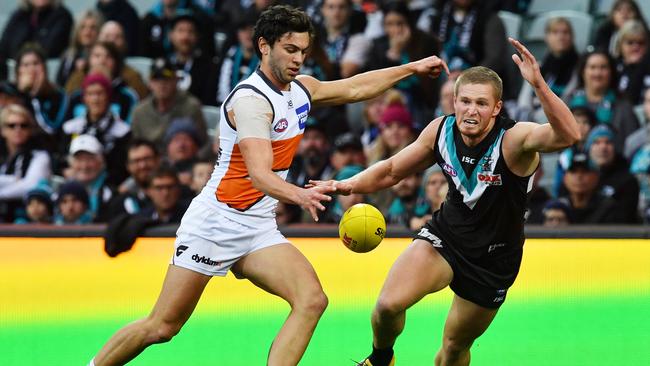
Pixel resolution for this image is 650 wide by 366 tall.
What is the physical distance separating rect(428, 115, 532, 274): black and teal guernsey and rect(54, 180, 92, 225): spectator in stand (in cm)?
449

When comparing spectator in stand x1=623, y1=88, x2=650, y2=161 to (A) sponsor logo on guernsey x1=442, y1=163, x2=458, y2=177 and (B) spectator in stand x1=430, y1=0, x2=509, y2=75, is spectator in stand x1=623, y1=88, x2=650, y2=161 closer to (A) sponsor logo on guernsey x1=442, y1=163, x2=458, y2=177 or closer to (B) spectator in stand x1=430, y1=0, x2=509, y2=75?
(B) spectator in stand x1=430, y1=0, x2=509, y2=75

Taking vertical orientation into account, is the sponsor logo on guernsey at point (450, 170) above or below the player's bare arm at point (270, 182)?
below

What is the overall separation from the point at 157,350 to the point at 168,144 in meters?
3.52

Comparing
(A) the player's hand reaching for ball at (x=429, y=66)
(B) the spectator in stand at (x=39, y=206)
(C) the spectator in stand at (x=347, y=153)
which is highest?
(A) the player's hand reaching for ball at (x=429, y=66)

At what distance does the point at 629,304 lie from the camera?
786 cm

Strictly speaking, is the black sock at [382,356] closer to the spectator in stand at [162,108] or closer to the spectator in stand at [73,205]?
the spectator in stand at [73,205]

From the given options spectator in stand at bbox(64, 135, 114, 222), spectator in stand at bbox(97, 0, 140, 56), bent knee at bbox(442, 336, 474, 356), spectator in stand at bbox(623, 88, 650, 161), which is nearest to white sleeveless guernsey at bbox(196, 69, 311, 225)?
bent knee at bbox(442, 336, 474, 356)

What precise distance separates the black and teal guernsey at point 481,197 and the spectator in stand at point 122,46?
20.1 feet

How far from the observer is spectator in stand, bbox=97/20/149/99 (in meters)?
12.2

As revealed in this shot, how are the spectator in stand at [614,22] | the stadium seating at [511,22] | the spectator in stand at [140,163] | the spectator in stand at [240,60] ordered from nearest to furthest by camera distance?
the spectator in stand at [140,163] → the spectator in stand at [614,22] → the spectator in stand at [240,60] → the stadium seating at [511,22]

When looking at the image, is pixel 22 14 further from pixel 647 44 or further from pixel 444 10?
pixel 647 44

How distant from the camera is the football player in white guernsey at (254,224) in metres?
6.26

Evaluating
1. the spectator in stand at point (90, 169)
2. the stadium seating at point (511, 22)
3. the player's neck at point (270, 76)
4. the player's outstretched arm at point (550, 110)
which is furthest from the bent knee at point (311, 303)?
the stadium seating at point (511, 22)

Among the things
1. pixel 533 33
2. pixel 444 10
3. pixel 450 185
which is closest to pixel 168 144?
pixel 444 10
